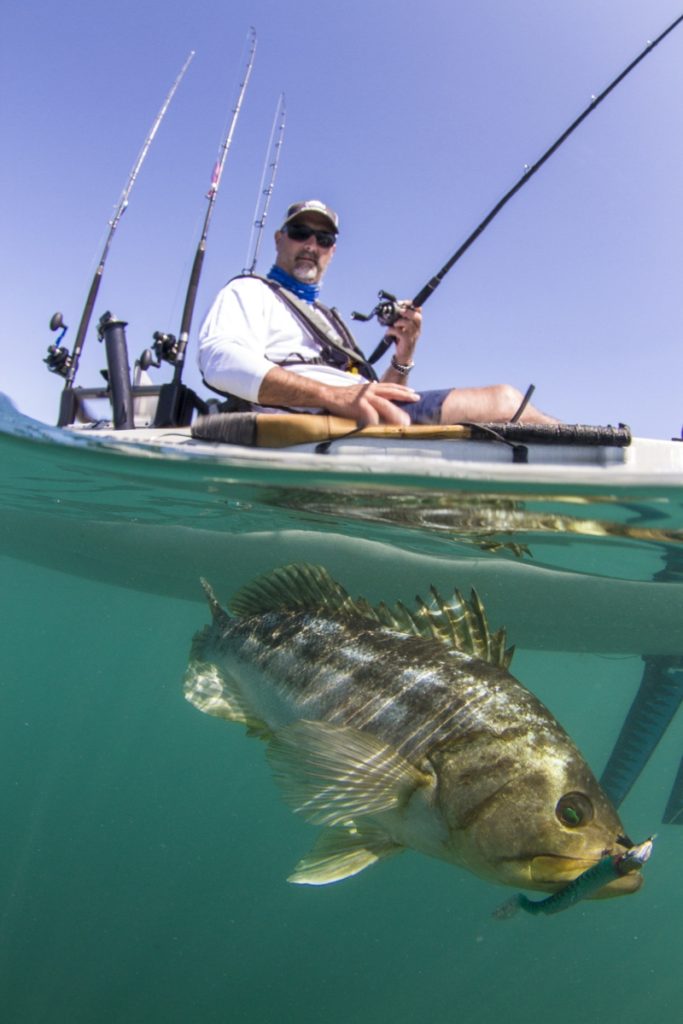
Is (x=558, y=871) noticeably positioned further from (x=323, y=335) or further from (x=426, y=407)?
(x=323, y=335)

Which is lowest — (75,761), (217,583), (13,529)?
(75,761)

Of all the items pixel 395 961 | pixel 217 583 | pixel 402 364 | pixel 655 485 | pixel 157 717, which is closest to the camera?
pixel 655 485

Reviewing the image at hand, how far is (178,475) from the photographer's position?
622cm

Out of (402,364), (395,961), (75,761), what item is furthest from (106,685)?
(402,364)

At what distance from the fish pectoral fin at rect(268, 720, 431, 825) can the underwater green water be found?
2.53m

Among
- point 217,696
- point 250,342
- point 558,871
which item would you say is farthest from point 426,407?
point 558,871

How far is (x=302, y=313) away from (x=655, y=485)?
9.67 ft

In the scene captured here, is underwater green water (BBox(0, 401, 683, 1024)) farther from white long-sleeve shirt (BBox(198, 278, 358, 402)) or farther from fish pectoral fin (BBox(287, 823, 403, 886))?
fish pectoral fin (BBox(287, 823, 403, 886))

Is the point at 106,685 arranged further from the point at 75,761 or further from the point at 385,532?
the point at 385,532

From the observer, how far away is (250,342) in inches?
184

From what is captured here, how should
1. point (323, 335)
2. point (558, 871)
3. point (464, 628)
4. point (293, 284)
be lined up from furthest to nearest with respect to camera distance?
1. point (293, 284)
2. point (323, 335)
3. point (464, 628)
4. point (558, 871)

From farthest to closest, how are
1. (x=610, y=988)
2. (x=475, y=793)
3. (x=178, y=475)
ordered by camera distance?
(x=610, y=988)
(x=178, y=475)
(x=475, y=793)

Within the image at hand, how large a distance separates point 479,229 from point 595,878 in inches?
215

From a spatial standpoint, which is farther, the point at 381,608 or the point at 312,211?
the point at 312,211
